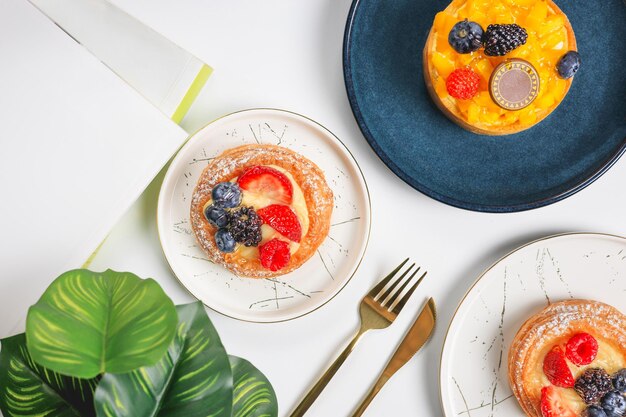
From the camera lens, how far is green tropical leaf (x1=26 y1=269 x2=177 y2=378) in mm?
1211

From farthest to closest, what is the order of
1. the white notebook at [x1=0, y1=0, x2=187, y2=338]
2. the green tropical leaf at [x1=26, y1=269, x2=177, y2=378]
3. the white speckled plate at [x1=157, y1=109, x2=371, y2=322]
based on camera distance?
the white speckled plate at [x1=157, y1=109, x2=371, y2=322] < the white notebook at [x1=0, y1=0, x2=187, y2=338] < the green tropical leaf at [x1=26, y1=269, x2=177, y2=378]

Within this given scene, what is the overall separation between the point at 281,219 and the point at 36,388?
2.59ft

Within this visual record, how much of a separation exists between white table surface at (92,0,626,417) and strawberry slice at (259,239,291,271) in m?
0.35

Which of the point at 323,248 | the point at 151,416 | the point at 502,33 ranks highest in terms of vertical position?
the point at 502,33

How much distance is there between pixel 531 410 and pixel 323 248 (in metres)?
0.88

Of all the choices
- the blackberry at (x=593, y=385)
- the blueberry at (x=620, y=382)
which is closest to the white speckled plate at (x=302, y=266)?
the blackberry at (x=593, y=385)

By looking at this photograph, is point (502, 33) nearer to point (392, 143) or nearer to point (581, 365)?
point (392, 143)

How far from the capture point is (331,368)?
208 centimetres

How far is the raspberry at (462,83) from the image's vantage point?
1.83 meters

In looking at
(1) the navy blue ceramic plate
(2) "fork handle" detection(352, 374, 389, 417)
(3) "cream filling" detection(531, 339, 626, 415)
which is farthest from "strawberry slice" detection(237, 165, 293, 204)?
(3) "cream filling" detection(531, 339, 626, 415)

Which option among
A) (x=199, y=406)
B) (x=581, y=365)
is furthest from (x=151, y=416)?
(x=581, y=365)

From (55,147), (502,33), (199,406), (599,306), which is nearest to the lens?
(199,406)

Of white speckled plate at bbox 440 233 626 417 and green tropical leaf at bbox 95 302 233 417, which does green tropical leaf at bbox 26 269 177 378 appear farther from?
white speckled plate at bbox 440 233 626 417

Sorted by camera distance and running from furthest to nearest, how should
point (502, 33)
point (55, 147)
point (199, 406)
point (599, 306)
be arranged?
point (599, 306) < point (55, 147) < point (502, 33) < point (199, 406)
